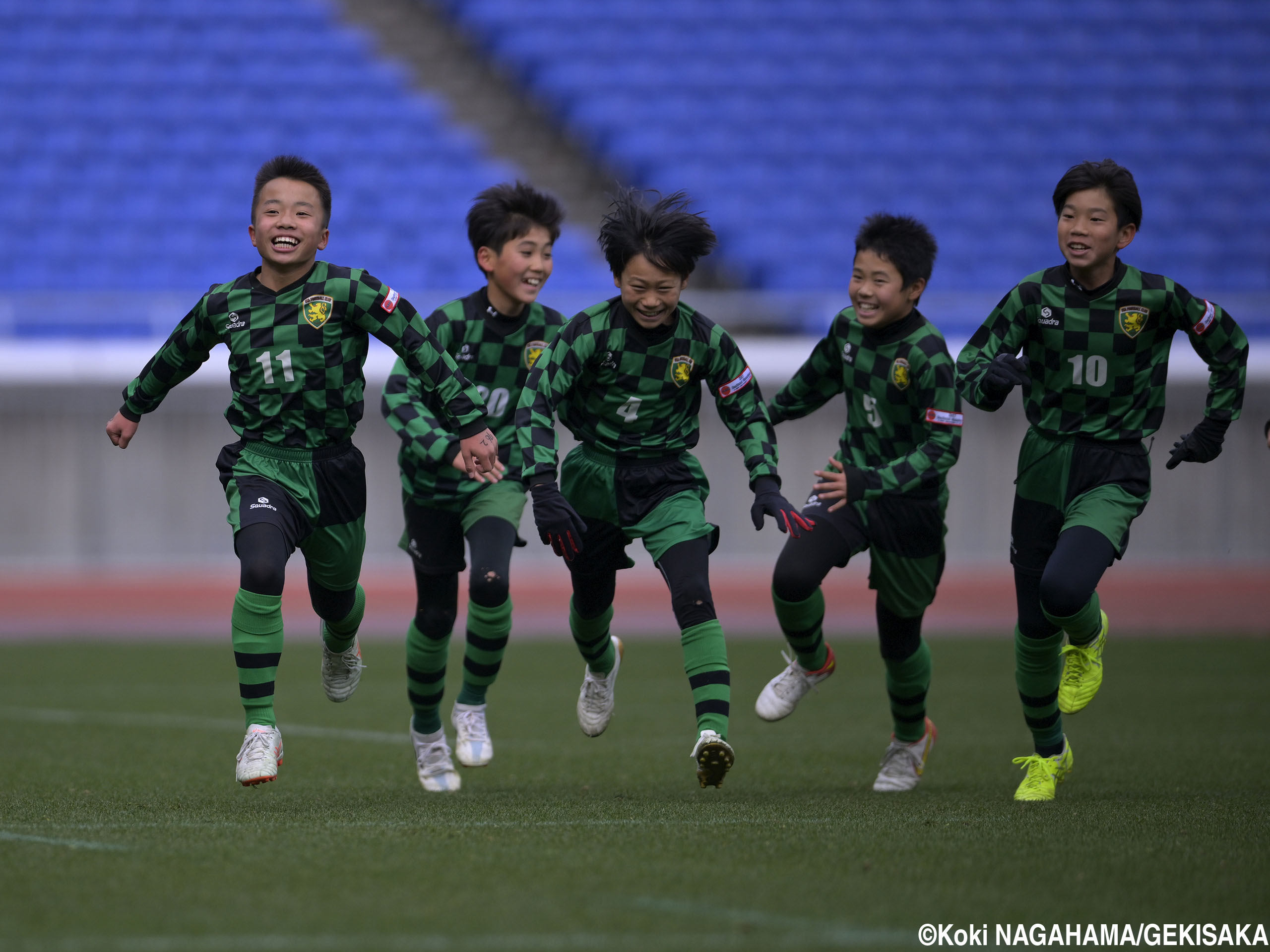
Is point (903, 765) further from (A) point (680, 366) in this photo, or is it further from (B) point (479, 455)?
(B) point (479, 455)

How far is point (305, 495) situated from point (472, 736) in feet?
4.29

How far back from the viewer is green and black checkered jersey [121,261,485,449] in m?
5.05

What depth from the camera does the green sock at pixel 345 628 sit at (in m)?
5.68

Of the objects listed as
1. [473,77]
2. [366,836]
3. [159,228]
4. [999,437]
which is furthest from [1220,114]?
[366,836]

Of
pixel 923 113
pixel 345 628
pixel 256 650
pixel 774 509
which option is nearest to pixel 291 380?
pixel 256 650

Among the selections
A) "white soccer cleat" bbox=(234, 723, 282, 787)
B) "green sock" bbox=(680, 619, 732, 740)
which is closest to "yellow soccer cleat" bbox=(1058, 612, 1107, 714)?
"green sock" bbox=(680, 619, 732, 740)

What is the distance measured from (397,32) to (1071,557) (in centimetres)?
1651

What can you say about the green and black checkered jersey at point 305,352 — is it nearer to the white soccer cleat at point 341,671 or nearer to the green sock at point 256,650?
the green sock at point 256,650

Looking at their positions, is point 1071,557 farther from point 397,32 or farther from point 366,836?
point 397,32

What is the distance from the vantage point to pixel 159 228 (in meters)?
17.3

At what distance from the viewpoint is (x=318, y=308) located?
16.6ft

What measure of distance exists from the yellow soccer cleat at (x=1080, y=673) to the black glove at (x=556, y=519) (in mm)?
1775

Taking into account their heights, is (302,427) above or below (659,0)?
below

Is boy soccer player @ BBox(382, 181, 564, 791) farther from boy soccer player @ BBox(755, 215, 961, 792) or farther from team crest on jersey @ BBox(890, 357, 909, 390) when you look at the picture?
team crest on jersey @ BBox(890, 357, 909, 390)
